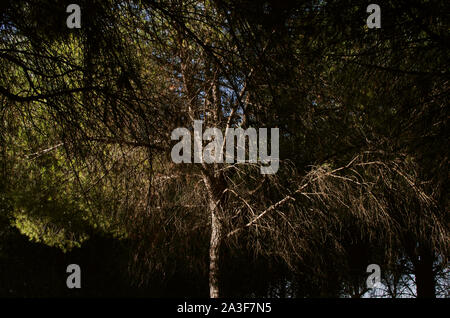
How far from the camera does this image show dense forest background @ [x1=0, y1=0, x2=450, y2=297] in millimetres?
2613

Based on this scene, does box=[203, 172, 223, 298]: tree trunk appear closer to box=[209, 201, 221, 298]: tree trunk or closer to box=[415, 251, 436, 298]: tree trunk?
box=[209, 201, 221, 298]: tree trunk

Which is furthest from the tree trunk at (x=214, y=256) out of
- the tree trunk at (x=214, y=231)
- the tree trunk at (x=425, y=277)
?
the tree trunk at (x=425, y=277)

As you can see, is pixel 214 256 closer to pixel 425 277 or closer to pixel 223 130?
pixel 223 130

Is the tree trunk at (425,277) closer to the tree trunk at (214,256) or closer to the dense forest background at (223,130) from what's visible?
the dense forest background at (223,130)

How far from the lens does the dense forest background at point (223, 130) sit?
2.61m

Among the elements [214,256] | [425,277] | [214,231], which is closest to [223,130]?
[214,231]

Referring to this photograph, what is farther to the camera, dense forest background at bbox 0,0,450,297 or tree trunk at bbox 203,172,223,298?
tree trunk at bbox 203,172,223,298

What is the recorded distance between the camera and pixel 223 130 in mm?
6617

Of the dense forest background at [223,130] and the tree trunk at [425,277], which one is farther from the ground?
the dense forest background at [223,130]

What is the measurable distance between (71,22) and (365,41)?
7.11ft

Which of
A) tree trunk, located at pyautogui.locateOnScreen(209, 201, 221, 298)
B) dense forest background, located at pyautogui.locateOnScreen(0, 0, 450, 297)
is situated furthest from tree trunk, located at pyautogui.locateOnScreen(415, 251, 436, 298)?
tree trunk, located at pyautogui.locateOnScreen(209, 201, 221, 298)

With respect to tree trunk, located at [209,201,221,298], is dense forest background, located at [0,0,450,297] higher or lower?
higher
